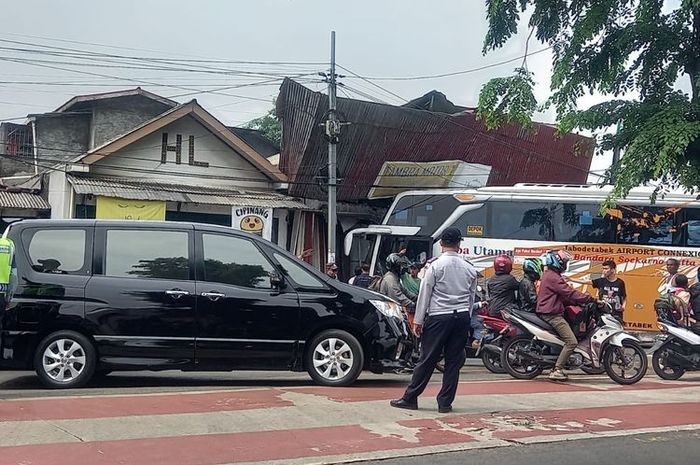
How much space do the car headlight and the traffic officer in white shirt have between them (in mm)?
1750

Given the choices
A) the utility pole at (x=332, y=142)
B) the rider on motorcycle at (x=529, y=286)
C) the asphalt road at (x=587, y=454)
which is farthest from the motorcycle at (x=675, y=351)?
the utility pole at (x=332, y=142)

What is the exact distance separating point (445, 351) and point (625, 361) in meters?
3.97

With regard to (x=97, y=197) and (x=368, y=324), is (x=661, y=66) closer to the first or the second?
(x=368, y=324)

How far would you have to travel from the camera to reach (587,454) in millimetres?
5773

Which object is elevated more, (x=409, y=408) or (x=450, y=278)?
(x=450, y=278)

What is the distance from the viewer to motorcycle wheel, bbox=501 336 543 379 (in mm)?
10016

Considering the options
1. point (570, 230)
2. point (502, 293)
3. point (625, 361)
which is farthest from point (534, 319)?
point (570, 230)

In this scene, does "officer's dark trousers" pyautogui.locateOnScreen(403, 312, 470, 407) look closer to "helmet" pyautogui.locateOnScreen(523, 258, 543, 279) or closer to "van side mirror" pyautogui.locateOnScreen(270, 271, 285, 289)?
"van side mirror" pyautogui.locateOnScreen(270, 271, 285, 289)

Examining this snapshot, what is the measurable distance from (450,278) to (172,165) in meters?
17.1

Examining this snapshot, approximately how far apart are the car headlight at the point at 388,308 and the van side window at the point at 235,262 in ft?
4.03

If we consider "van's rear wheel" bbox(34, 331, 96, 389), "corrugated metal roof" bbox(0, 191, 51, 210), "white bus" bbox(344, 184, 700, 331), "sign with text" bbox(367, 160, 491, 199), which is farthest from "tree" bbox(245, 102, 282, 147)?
"van's rear wheel" bbox(34, 331, 96, 389)

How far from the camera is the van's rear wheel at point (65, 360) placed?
8.15m

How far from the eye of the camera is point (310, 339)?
8664 millimetres

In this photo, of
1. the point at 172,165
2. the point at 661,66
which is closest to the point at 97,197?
the point at 172,165
